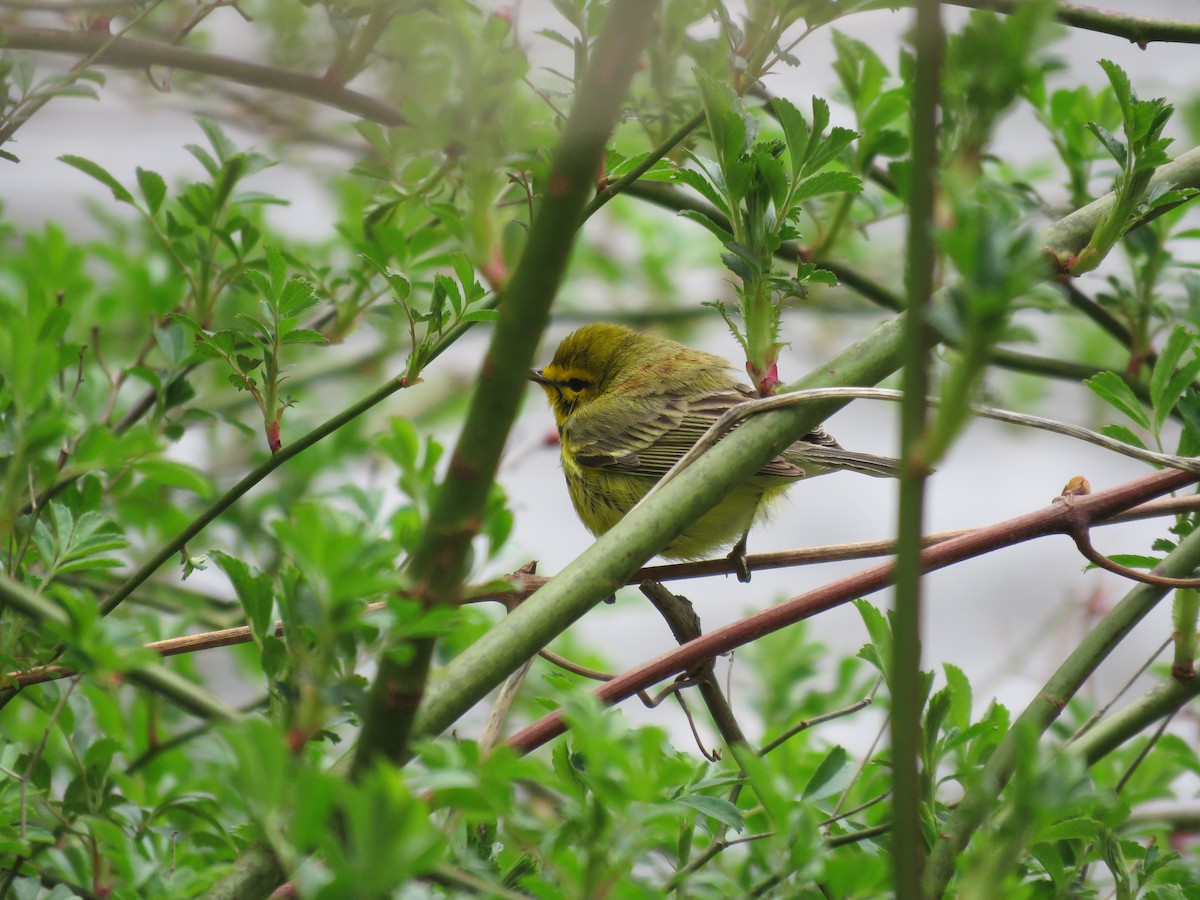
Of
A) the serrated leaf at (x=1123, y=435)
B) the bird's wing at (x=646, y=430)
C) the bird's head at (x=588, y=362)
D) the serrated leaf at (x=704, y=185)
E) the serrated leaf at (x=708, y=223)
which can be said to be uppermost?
the bird's head at (x=588, y=362)

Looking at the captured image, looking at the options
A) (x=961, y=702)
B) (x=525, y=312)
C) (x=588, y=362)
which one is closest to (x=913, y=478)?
(x=525, y=312)

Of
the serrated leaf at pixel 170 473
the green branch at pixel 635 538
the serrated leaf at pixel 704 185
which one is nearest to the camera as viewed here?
the green branch at pixel 635 538

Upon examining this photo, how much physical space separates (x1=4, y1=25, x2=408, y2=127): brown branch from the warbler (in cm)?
153

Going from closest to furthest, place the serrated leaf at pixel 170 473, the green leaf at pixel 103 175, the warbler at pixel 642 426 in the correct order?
the serrated leaf at pixel 170 473
the green leaf at pixel 103 175
the warbler at pixel 642 426

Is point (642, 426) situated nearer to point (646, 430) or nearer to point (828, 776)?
point (646, 430)

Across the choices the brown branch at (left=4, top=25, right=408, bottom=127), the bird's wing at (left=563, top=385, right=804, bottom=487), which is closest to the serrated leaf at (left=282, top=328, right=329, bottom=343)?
the brown branch at (left=4, top=25, right=408, bottom=127)

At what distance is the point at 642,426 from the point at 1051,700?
2234mm

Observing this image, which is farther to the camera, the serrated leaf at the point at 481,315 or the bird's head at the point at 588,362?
the bird's head at the point at 588,362

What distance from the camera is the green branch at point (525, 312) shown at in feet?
2.86

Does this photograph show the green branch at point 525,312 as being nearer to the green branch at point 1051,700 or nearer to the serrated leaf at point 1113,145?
the green branch at point 1051,700

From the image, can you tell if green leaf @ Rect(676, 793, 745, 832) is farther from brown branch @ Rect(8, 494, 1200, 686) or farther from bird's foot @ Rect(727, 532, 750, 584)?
bird's foot @ Rect(727, 532, 750, 584)

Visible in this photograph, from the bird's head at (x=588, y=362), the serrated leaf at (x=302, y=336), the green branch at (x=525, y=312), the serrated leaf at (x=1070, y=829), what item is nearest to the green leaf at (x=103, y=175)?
the serrated leaf at (x=302, y=336)

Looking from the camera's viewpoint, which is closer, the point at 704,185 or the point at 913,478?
the point at 913,478

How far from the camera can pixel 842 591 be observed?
145 cm
